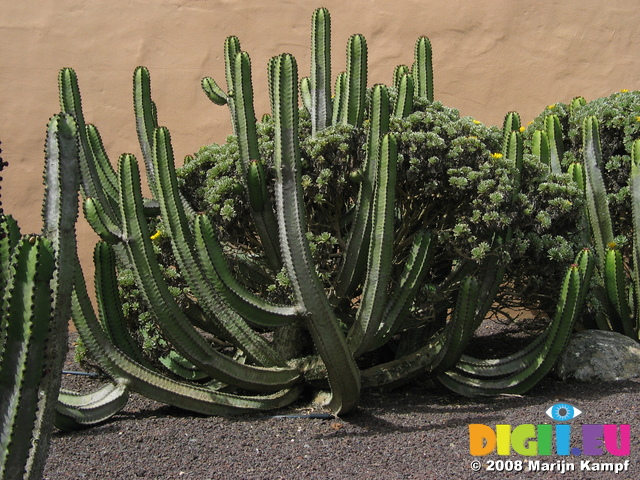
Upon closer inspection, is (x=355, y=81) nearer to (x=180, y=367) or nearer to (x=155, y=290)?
(x=155, y=290)

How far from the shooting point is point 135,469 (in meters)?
3.85

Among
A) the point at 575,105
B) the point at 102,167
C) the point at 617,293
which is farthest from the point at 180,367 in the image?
the point at 575,105

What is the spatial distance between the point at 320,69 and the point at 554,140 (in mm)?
2061

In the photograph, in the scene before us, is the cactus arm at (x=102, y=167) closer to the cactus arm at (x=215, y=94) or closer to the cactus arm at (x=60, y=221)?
the cactus arm at (x=215, y=94)

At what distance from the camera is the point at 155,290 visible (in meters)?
4.37

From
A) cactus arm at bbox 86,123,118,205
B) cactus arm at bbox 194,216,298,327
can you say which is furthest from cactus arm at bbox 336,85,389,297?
Result: cactus arm at bbox 86,123,118,205

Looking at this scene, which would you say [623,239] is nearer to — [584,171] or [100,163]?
[584,171]

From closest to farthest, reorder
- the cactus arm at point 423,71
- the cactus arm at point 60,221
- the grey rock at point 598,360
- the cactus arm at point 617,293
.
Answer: the cactus arm at point 60,221 → the grey rock at point 598,360 → the cactus arm at point 617,293 → the cactus arm at point 423,71

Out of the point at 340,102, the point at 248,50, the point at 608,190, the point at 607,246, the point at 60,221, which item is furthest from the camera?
the point at 248,50

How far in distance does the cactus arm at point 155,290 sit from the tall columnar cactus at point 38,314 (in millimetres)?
1622

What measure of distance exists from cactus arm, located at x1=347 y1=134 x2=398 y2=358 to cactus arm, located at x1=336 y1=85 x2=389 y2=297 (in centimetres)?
18

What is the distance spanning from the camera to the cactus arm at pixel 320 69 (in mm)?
4883

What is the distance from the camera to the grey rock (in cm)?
516

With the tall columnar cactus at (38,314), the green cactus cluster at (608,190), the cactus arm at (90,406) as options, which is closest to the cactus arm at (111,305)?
the cactus arm at (90,406)
